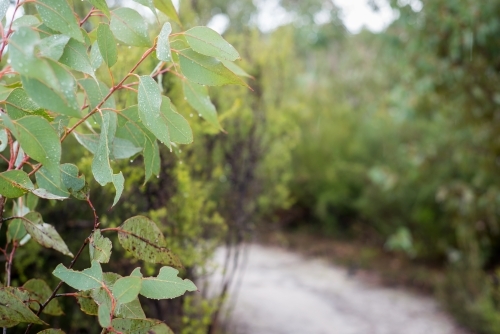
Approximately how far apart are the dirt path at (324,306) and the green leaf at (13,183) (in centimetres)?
273

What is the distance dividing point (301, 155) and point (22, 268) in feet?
18.8

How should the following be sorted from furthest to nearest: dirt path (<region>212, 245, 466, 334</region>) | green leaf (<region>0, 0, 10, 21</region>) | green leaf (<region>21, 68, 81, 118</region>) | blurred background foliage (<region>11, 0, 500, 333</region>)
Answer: dirt path (<region>212, 245, 466, 334</region>)
blurred background foliage (<region>11, 0, 500, 333</region>)
green leaf (<region>0, 0, 10, 21</region>)
green leaf (<region>21, 68, 81, 118</region>)

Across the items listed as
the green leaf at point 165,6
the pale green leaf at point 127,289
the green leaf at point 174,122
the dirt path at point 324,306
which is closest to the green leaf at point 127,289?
the pale green leaf at point 127,289

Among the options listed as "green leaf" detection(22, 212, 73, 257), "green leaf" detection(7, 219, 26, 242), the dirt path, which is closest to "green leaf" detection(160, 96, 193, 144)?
"green leaf" detection(22, 212, 73, 257)

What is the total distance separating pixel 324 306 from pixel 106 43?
3845 mm

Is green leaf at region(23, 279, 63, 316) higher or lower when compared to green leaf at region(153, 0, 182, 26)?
lower

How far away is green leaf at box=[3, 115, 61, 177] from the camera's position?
73 centimetres

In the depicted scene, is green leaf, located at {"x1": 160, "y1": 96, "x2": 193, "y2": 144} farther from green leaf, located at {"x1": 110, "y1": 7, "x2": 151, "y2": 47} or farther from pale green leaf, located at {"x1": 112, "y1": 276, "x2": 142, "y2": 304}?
pale green leaf, located at {"x1": 112, "y1": 276, "x2": 142, "y2": 304}

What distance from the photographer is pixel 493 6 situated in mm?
3707

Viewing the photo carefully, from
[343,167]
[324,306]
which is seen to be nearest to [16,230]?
[324,306]

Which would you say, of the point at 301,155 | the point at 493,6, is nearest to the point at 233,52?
the point at 493,6

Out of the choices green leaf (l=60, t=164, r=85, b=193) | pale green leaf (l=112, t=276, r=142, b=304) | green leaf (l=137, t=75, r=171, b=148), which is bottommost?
pale green leaf (l=112, t=276, r=142, b=304)

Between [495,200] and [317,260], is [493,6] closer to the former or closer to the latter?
[495,200]

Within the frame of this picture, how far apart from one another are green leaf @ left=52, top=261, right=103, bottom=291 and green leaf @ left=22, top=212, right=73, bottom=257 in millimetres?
141
